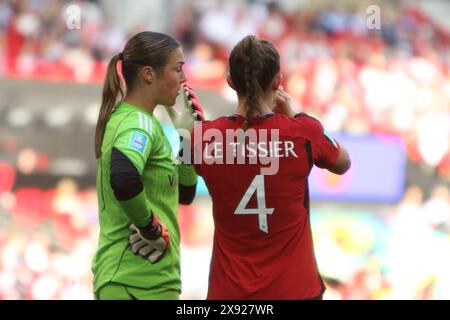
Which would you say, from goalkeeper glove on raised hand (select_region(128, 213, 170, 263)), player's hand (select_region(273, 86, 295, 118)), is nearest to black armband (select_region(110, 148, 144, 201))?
goalkeeper glove on raised hand (select_region(128, 213, 170, 263))

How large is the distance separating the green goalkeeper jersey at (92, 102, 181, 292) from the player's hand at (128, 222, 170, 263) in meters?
0.02

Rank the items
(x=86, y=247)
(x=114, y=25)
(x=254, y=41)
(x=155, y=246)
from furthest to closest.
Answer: (x=114, y=25) → (x=86, y=247) → (x=155, y=246) → (x=254, y=41)

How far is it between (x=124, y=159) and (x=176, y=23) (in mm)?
9183

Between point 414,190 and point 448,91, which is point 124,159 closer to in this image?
point 414,190

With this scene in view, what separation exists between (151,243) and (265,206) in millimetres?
433

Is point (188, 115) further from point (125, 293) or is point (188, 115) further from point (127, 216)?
point (125, 293)

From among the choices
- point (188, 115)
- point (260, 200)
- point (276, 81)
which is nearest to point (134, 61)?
point (188, 115)

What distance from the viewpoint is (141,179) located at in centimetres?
308

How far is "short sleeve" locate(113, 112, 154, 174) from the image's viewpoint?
307 cm

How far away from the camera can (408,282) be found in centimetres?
1097

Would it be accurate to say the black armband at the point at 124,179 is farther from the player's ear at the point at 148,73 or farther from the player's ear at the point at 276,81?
the player's ear at the point at 276,81

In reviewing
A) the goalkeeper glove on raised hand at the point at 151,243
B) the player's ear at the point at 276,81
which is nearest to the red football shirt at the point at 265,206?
the player's ear at the point at 276,81

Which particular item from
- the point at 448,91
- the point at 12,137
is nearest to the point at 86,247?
the point at 12,137

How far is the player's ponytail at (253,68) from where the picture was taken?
296 centimetres
